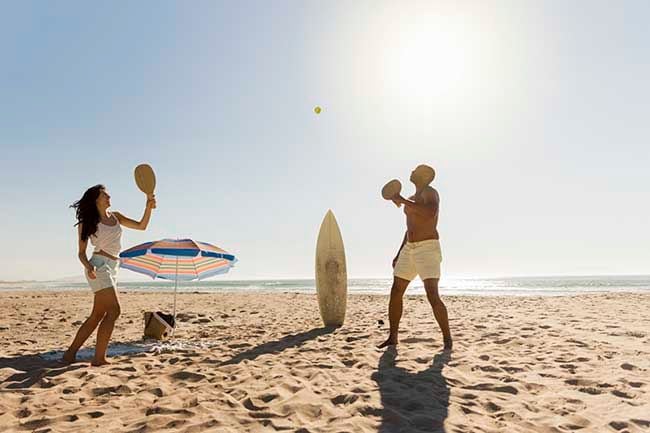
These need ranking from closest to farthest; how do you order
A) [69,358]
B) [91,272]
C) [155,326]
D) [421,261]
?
1. [91,272]
2. [69,358]
3. [421,261]
4. [155,326]

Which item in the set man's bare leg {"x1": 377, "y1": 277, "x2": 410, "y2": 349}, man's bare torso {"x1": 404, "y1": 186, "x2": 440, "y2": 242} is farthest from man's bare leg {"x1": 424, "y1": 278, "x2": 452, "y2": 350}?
man's bare torso {"x1": 404, "y1": 186, "x2": 440, "y2": 242}

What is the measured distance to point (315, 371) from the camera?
362cm

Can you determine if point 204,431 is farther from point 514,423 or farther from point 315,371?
point 514,423

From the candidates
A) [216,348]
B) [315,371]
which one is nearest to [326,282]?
[216,348]

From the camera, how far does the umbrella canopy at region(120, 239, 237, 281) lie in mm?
5605

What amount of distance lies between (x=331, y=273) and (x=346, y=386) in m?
3.99

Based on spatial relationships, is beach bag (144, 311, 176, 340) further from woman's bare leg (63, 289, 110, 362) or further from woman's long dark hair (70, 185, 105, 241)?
woman's long dark hair (70, 185, 105, 241)

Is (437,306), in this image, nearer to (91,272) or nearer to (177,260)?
(91,272)

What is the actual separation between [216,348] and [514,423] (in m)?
3.50

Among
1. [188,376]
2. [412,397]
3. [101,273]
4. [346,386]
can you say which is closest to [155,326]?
[101,273]

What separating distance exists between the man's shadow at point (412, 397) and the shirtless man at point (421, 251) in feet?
2.22

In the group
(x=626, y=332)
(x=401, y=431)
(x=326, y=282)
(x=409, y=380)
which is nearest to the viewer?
(x=401, y=431)

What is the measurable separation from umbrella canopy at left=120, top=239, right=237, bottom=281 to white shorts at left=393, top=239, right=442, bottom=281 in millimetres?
2727

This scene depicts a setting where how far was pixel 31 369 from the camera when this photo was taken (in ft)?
12.8
